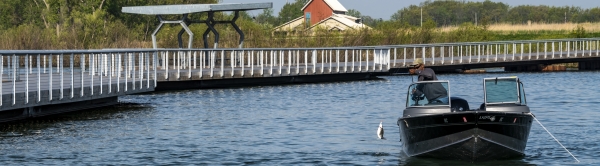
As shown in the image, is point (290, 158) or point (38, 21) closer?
point (290, 158)

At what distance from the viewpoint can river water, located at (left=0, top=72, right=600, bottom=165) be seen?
67.2ft

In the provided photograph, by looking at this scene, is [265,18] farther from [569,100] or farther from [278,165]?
[278,165]

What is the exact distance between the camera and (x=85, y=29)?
7488 centimetres

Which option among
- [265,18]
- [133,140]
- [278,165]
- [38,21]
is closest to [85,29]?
[38,21]

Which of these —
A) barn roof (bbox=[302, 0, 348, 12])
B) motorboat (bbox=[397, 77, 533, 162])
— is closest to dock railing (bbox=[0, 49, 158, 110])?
motorboat (bbox=[397, 77, 533, 162])

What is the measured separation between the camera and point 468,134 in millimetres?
18344

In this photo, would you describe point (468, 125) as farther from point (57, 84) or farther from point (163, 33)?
point (163, 33)

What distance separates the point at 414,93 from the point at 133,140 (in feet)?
22.5

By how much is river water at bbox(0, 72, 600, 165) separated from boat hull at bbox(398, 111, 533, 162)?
0.28 metres

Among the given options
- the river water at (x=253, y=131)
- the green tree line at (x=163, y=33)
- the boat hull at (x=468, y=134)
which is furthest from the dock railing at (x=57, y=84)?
the green tree line at (x=163, y=33)

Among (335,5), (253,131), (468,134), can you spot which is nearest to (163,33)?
(253,131)

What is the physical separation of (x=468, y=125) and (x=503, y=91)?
1.58 metres

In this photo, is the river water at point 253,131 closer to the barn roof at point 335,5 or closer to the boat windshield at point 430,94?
the boat windshield at point 430,94

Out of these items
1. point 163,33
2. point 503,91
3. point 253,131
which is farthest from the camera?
point 163,33
